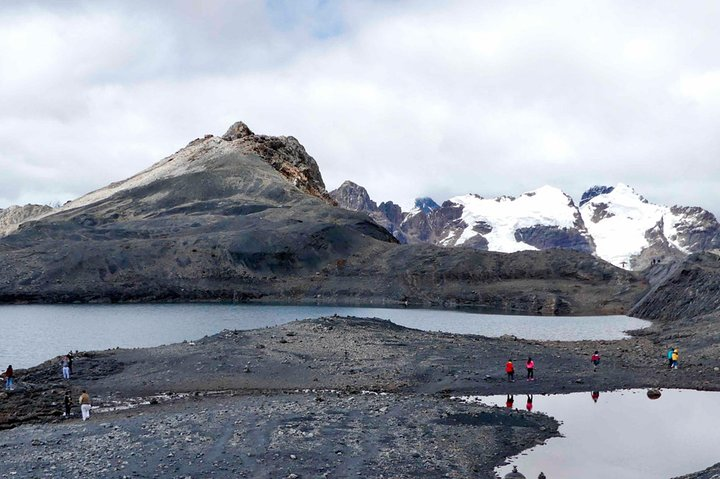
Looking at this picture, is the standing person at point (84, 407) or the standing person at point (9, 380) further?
the standing person at point (9, 380)

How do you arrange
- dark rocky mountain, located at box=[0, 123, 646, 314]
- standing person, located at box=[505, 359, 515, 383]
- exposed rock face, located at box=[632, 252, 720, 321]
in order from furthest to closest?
1. dark rocky mountain, located at box=[0, 123, 646, 314]
2. exposed rock face, located at box=[632, 252, 720, 321]
3. standing person, located at box=[505, 359, 515, 383]

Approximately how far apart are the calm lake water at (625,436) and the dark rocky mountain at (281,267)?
3364 inches

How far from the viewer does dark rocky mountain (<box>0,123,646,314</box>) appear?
434 feet

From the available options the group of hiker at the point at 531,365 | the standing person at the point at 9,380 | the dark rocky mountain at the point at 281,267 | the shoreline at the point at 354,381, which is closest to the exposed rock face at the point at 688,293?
the dark rocky mountain at the point at 281,267

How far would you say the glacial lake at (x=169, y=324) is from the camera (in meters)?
66.2

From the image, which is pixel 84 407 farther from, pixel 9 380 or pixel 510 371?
pixel 510 371

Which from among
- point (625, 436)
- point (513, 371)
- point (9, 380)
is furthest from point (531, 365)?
point (9, 380)

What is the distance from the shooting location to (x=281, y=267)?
14988 centimetres

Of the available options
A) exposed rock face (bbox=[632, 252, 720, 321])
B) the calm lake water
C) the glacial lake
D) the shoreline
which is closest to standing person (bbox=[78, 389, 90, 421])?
the shoreline

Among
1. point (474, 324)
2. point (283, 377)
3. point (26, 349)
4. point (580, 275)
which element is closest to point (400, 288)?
point (580, 275)

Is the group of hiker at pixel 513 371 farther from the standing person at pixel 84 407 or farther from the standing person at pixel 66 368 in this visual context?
the standing person at pixel 66 368

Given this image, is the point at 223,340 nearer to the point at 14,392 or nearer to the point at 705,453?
the point at 14,392

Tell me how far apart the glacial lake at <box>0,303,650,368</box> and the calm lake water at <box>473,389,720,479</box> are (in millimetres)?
35257

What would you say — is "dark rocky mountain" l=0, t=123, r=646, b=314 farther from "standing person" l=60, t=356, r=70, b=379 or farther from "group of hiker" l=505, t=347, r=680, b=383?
"standing person" l=60, t=356, r=70, b=379
